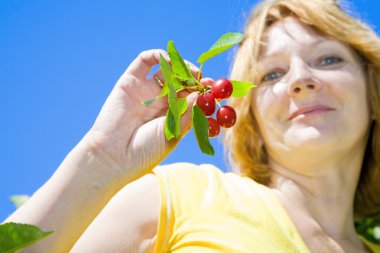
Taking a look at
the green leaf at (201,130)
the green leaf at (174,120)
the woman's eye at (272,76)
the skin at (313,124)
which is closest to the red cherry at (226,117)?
the green leaf at (174,120)

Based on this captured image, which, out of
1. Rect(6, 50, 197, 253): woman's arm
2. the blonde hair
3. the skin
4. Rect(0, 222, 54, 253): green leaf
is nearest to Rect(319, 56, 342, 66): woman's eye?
the skin

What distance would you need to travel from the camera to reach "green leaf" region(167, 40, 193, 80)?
50.9 inches

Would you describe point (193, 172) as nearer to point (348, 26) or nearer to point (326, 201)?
point (326, 201)

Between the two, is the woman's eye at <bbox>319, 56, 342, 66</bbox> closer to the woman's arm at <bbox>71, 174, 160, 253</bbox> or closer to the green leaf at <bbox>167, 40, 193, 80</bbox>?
the woman's arm at <bbox>71, 174, 160, 253</bbox>

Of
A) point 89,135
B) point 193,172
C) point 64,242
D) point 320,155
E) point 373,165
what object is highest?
point 89,135

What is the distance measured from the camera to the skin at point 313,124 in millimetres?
2191

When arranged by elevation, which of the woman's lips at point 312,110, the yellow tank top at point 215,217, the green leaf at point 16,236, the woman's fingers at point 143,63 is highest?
the woman's fingers at point 143,63

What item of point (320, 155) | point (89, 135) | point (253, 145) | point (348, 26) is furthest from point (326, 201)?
point (89, 135)

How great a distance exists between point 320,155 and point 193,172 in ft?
1.94

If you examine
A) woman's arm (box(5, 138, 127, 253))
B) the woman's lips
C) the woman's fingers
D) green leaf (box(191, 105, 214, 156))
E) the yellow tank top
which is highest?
the woman's fingers

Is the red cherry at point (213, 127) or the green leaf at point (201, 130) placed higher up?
the green leaf at point (201, 130)

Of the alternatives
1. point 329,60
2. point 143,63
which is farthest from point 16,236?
point 329,60

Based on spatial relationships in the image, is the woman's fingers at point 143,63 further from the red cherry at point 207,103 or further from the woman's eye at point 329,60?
the woman's eye at point 329,60

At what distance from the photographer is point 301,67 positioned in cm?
223
